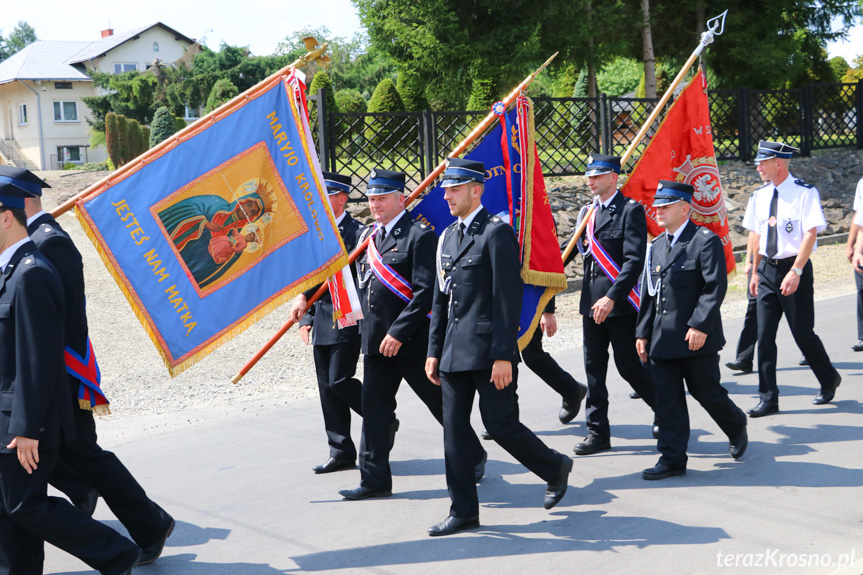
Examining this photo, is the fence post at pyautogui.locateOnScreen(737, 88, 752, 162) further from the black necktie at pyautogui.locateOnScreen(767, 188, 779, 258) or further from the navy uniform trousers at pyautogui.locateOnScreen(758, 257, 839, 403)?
the navy uniform trousers at pyautogui.locateOnScreen(758, 257, 839, 403)

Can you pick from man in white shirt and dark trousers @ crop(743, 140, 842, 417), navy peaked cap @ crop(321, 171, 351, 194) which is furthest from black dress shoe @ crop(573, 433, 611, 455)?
navy peaked cap @ crop(321, 171, 351, 194)

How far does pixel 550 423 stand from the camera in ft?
22.5

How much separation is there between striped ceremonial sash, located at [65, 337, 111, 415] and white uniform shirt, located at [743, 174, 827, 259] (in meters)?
5.05

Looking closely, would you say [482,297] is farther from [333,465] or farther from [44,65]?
[44,65]

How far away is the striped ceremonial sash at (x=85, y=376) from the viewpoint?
413cm

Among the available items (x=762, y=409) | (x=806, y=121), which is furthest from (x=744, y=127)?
(x=762, y=409)

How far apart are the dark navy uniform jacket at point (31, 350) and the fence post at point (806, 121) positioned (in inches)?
778

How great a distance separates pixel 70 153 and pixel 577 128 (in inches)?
1557

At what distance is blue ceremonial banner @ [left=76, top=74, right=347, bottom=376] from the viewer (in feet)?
15.4

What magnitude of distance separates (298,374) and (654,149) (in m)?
4.17

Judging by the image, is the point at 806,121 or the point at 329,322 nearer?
the point at 329,322

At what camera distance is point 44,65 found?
49969 mm

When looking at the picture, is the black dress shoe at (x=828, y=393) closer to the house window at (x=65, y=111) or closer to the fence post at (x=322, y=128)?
the fence post at (x=322, y=128)

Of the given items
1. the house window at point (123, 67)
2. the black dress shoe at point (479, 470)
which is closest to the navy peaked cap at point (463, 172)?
the black dress shoe at point (479, 470)
